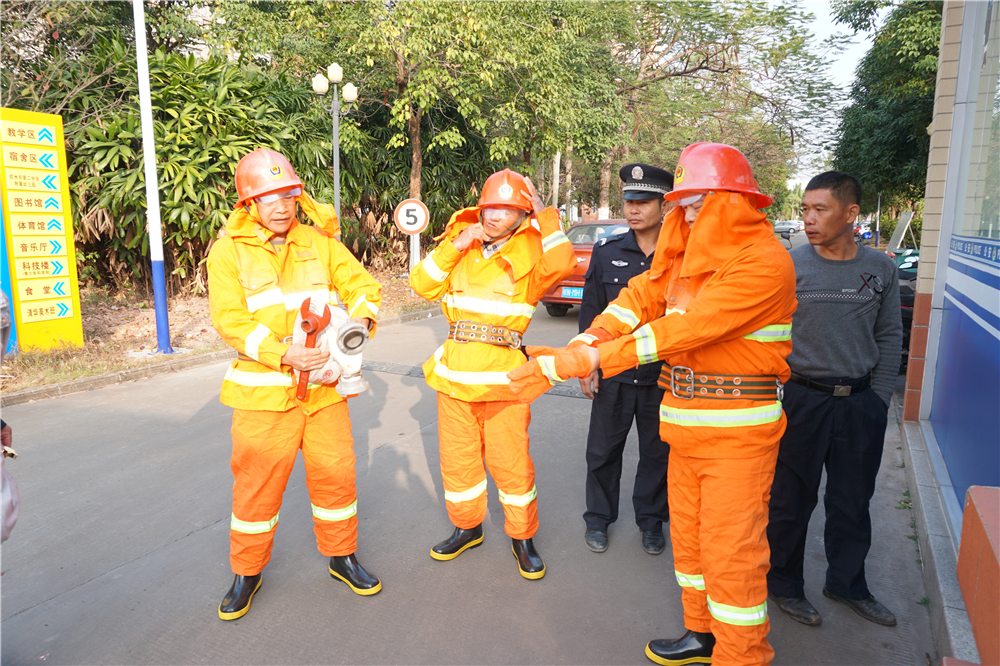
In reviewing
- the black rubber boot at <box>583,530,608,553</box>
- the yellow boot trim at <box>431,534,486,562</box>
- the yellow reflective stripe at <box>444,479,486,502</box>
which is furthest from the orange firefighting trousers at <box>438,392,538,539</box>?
the black rubber boot at <box>583,530,608,553</box>

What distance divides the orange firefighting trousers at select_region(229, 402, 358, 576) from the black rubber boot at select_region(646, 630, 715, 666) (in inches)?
59.6

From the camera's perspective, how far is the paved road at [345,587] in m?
2.83

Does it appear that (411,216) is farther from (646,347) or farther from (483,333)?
(646,347)

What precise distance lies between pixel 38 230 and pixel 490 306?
679 cm

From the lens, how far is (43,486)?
14.8ft

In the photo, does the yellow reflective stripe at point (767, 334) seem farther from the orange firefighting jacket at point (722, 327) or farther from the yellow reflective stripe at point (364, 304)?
the yellow reflective stripe at point (364, 304)

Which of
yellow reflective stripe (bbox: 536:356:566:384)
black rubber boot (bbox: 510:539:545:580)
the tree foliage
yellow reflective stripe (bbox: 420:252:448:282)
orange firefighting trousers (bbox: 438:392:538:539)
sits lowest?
black rubber boot (bbox: 510:539:545:580)

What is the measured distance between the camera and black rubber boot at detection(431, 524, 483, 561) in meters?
3.58

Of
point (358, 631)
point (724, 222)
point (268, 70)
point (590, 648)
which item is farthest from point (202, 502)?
point (268, 70)

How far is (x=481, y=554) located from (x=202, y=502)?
1931 millimetres

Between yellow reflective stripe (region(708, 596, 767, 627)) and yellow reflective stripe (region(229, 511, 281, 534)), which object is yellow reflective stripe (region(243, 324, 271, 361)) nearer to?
yellow reflective stripe (region(229, 511, 281, 534))

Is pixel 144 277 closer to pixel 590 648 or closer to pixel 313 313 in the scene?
pixel 313 313

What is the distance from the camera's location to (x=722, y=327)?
2.25 m

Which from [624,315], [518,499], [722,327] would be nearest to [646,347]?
[722,327]
